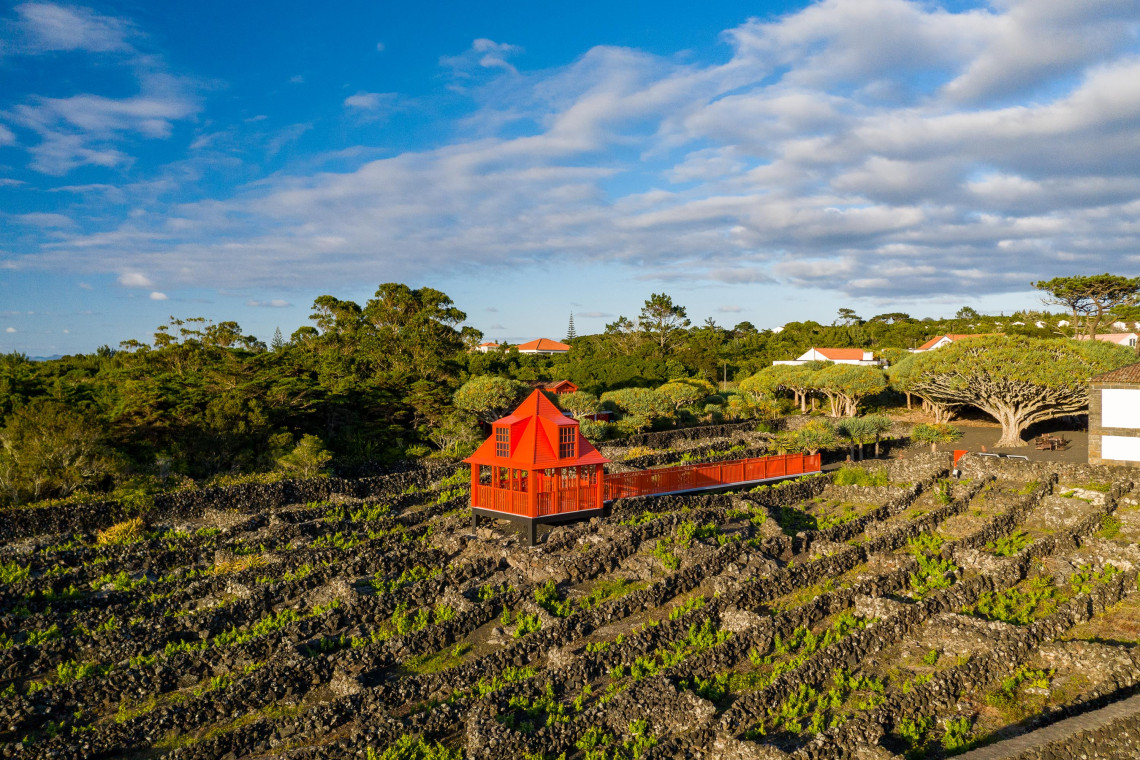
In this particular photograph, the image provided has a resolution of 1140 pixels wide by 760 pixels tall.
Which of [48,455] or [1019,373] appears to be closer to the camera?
[48,455]

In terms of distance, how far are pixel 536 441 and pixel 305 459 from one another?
1548 centimetres

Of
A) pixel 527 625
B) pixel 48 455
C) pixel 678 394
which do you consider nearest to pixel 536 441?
pixel 527 625

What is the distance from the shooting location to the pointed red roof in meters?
26.0

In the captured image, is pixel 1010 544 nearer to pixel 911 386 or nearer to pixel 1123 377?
pixel 1123 377

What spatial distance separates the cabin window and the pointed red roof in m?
0.09

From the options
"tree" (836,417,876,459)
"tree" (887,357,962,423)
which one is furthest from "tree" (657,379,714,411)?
"tree" (887,357,962,423)

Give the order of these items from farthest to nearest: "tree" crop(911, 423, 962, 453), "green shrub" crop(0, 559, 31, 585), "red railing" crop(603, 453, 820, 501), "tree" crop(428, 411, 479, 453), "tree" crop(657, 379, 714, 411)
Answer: "tree" crop(657, 379, 714, 411)
"tree" crop(428, 411, 479, 453)
"tree" crop(911, 423, 962, 453)
"red railing" crop(603, 453, 820, 501)
"green shrub" crop(0, 559, 31, 585)

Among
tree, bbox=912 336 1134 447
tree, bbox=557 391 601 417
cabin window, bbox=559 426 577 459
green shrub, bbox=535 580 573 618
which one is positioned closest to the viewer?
green shrub, bbox=535 580 573 618

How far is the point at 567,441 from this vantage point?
26.7m

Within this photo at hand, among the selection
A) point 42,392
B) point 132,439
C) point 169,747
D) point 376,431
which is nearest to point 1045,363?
point 376,431

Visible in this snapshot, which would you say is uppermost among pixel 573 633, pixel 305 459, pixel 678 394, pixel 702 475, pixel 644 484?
pixel 678 394

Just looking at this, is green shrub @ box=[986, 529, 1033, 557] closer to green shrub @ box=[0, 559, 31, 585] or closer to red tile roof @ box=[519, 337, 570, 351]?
green shrub @ box=[0, 559, 31, 585]

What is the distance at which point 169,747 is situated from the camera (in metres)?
13.2

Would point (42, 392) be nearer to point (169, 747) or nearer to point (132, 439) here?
point (132, 439)
